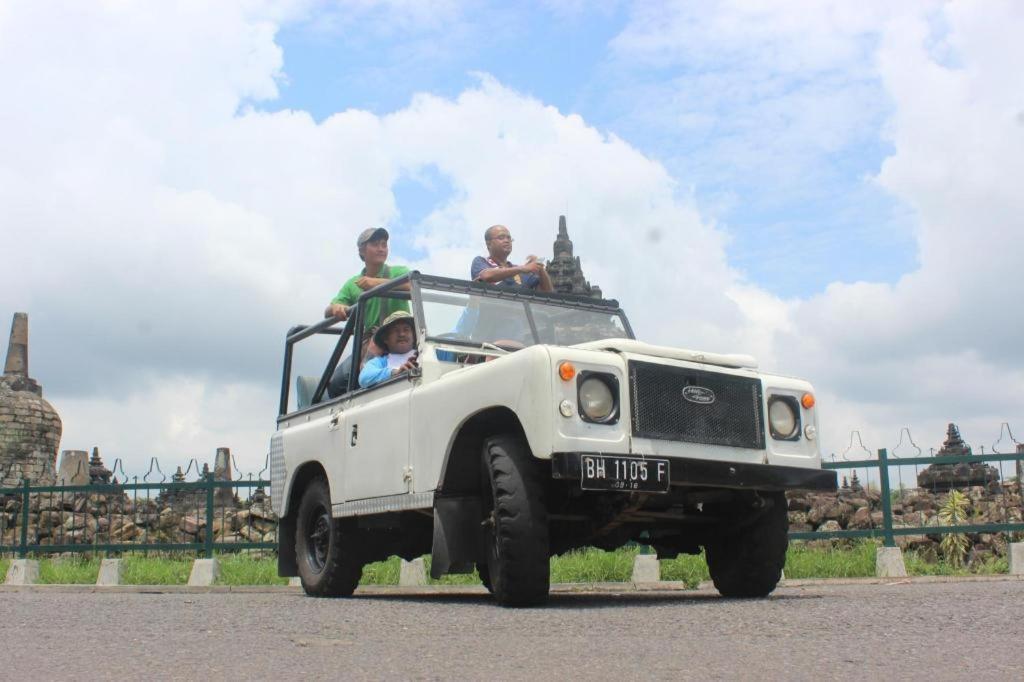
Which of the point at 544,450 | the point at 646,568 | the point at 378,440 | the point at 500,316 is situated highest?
the point at 500,316

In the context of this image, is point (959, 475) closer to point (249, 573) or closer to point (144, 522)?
point (249, 573)

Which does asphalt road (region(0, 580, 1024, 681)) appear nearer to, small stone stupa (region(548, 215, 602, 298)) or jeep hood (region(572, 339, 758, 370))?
jeep hood (region(572, 339, 758, 370))

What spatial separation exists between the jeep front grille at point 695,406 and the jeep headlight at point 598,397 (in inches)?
4.6

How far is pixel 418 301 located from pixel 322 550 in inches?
83.5

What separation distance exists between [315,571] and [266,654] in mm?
3924

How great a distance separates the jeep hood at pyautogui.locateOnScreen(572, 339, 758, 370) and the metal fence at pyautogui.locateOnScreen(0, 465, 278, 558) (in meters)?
7.62

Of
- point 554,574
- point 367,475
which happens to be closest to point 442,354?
point 367,475

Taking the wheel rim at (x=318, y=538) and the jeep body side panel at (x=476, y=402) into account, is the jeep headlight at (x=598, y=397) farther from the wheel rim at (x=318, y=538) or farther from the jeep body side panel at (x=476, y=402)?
the wheel rim at (x=318, y=538)

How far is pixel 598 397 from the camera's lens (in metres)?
5.97

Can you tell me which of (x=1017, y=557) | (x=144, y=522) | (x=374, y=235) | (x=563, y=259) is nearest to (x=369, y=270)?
(x=374, y=235)

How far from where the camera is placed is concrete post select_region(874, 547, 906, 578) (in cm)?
1083

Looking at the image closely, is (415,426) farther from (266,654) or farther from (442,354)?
(266,654)

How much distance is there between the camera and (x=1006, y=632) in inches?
185

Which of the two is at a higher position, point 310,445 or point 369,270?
point 369,270
